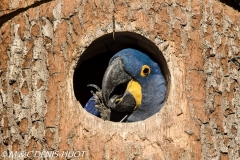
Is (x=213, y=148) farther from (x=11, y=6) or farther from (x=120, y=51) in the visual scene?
(x=11, y=6)

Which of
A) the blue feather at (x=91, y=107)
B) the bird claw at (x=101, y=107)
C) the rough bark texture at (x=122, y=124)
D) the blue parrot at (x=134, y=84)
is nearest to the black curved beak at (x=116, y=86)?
the blue parrot at (x=134, y=84)

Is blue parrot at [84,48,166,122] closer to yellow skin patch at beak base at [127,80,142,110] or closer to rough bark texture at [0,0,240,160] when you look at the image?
yellow skin patch at beak base at [127,80,142,110]

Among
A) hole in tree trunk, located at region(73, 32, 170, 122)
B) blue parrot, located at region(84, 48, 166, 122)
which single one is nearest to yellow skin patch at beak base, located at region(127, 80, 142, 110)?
blue parrot, located at region(84, 48, 166, 122)

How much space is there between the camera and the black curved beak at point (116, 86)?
11.6 feet

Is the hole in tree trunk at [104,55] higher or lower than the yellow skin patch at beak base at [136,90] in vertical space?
higher

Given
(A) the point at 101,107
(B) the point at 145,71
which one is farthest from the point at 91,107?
(B) the point at 145,71

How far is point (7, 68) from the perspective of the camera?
3.29 metres

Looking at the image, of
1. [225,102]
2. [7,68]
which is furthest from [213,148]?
[7,68]

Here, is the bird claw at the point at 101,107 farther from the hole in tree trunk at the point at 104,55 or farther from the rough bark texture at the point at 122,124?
the rough bark texture at the point at 122,124

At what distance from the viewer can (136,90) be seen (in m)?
3.75

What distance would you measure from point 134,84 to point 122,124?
677 mm

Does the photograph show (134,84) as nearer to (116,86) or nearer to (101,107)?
(116,86)

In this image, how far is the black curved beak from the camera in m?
3.53

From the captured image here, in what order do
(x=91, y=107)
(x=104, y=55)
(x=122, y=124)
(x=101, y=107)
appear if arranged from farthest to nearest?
(x=104, y=55) → (x=91, y=107) → (x=101, y=107) → (x=122, y=124)
